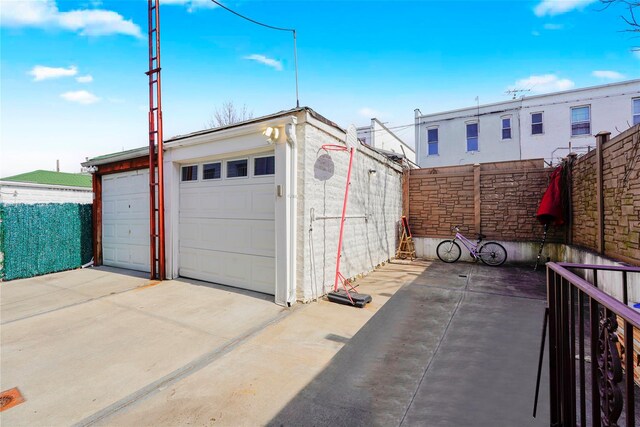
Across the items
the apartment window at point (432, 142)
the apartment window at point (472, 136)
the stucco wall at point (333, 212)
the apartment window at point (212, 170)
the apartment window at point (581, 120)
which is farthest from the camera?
the apartment window at point (432, 142)

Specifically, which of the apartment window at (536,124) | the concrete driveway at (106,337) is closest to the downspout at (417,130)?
the apartment window at (536,124)

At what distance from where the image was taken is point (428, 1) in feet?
21.7

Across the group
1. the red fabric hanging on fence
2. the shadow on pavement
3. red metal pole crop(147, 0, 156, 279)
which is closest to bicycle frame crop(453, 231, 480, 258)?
the red fabric hanging on fence

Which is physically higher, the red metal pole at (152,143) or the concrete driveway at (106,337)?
the red metal pole at (152,143)

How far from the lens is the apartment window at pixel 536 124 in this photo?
14079 millimetres

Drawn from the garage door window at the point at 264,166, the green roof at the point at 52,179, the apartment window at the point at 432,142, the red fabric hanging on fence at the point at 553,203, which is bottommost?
the red fabric hanging on fence at the point at 553,203

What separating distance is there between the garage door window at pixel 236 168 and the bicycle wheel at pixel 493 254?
709 centimetres

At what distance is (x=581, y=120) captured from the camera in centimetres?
1346

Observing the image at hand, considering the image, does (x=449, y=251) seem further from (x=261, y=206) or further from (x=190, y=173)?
(x=190, y=173)

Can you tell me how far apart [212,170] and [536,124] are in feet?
50.5

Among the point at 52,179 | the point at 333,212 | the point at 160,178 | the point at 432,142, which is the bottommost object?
the point at 333,212

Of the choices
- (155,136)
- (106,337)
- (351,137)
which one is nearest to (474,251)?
(351,137)

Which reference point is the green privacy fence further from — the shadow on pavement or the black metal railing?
the black metal railing

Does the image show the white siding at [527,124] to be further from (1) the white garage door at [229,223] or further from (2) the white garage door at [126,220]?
(2) the white garage door at [126,220]
